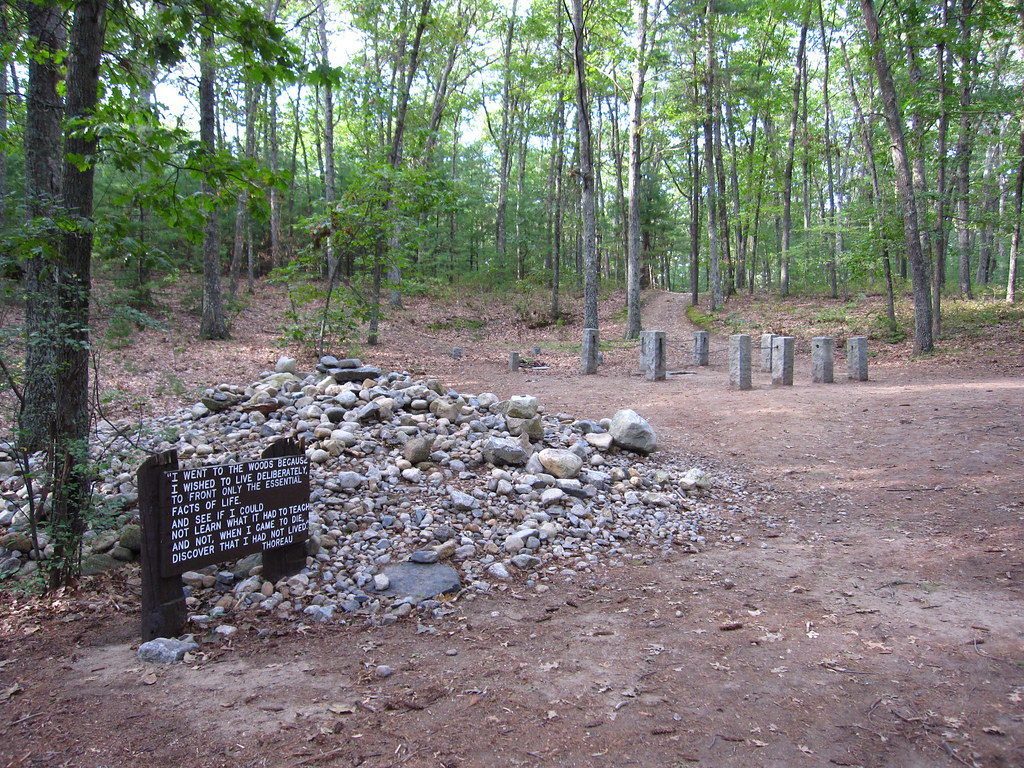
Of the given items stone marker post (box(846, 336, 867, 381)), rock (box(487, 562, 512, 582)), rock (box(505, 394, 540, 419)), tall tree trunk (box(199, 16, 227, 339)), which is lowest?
rock (box(487, 562, 512, 582))

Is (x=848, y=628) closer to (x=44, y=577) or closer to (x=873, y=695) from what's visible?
(x=873, y=695)

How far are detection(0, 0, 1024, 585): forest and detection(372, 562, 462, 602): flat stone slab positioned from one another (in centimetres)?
228

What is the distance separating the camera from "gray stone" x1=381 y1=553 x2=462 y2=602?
3.99 metres

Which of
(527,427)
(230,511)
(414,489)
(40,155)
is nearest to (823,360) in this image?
(527,427)

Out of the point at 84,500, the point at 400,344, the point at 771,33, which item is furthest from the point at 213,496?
the point at 771,33

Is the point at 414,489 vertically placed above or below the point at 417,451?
below

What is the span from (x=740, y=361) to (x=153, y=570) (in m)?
9.71

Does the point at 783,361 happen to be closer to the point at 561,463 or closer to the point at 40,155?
the point at 561,463

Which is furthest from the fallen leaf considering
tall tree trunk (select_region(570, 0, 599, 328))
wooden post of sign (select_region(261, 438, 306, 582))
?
tall tree trunk (select_region(570, 0, 599, 328))

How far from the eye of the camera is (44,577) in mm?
3752

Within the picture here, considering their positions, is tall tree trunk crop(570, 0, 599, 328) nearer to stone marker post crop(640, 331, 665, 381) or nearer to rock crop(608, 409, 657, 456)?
stone marker post crop(640, 331, 665, 381)

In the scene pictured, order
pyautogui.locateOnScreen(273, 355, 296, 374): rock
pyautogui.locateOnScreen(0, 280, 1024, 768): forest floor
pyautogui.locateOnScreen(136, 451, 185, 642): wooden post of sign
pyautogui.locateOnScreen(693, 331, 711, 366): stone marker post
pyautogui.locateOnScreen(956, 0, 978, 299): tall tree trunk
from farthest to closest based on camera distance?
1. pyautogui.locateOnScreen(693, 331, 711, 366): stone marker post
2. pyautogui.locateOnScreen(956, 0, 978, 299): tall tree trunk
3. pyautogui.locateOnScreen(273, 355, 296, 374): rock
4. pyautogui.locateOnScreen(136, 451, 185, 642): wooden post of sign
5. pyautogui.locateOnScreen(0, 280, 1024, 768): forest floor

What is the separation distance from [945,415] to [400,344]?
1306cm

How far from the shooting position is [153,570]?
10.8ft
